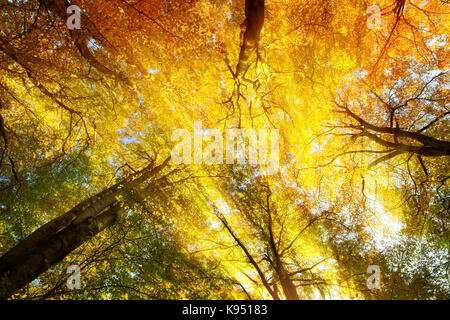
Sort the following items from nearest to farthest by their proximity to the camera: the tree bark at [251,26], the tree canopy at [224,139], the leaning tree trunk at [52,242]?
the leaning tree trunk at [52,242], the tree bark at [251,26], the tree canopy at [224,139]

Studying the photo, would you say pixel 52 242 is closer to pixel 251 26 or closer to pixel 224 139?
pixel 224 139

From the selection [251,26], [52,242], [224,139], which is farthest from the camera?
[224,139]

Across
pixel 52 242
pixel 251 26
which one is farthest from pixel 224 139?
pixel 52 242

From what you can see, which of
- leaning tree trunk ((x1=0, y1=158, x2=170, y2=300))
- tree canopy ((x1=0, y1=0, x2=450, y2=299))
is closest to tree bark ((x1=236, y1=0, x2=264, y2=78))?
tree canopy ((x1=0, y1=0, x2=450, y2=299))

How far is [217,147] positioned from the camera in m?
6.69

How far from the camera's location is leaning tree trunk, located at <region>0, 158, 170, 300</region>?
3.17 meters

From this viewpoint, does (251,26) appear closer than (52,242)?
Yes

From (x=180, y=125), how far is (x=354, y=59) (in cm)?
730

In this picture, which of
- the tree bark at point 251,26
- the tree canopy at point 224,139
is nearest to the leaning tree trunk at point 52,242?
the tree canopy at point 224,139

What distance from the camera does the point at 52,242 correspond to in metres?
4.02

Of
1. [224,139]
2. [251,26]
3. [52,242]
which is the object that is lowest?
[52,242]

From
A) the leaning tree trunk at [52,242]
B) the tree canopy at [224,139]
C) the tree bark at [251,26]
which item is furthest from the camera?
the tree canopy at [224,139]

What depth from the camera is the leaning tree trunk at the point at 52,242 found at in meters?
3.17

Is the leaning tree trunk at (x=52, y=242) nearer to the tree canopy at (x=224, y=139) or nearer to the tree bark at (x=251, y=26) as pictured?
the tree canopy at (x=224, y=139)
